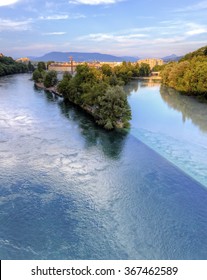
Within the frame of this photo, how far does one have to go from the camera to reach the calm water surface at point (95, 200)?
7.42 meters

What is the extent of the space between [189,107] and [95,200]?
52.9 feet

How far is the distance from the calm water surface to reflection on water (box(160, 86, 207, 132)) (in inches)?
168

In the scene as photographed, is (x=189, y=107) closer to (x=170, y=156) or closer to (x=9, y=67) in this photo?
(x=170, y=156)

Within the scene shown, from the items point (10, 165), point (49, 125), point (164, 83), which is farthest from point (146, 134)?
point (164, 83)

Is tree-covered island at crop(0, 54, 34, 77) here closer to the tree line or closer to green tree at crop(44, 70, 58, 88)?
the tree line

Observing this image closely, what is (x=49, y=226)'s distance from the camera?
8.14m

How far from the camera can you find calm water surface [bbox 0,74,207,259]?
7418 mm

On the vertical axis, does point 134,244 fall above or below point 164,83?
below

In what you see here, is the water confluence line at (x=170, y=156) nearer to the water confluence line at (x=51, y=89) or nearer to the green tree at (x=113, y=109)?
the green tree at (x=113, y=109)

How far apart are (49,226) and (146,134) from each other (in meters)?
9.20

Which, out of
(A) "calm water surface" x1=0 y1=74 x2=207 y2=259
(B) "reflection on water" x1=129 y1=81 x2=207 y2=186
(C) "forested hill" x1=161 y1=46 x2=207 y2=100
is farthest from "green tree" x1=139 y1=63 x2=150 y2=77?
(A) "calm water surface" x1=0 y1=74 x2=207 y2=259

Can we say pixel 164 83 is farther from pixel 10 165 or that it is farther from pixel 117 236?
pixel 117 236

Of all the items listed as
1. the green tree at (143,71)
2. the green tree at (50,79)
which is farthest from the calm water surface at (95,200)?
the green tree at (143,71)

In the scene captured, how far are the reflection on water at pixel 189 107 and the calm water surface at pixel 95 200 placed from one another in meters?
4.27
